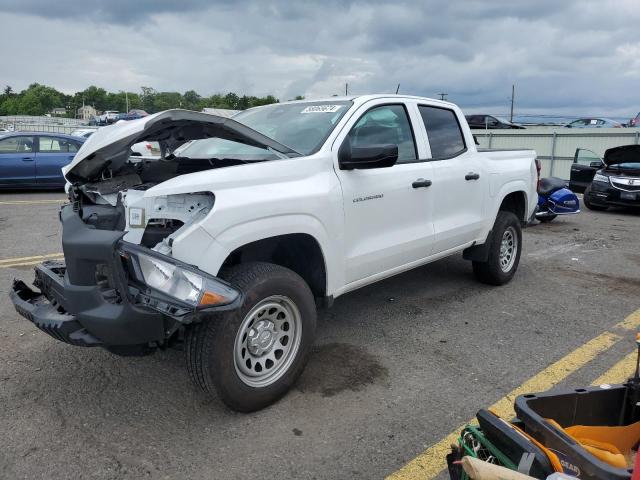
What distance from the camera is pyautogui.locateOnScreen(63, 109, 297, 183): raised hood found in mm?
3152

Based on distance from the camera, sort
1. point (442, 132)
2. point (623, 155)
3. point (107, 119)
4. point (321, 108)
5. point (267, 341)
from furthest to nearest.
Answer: point (107, 119)
point (623, 155)
point (442, 132)
point (321, 108)
point (267, 341)

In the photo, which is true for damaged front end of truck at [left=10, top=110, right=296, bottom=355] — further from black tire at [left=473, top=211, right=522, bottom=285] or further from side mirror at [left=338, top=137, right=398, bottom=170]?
black tire at [left=473, top=211, right=522, bottom=285]

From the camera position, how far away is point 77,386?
360 cm

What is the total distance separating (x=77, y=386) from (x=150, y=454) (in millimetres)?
1006

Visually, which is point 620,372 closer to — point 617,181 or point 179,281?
point 179,281

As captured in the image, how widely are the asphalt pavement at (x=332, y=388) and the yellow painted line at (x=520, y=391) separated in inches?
1.9

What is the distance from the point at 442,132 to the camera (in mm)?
5168

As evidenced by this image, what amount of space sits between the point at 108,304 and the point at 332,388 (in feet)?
5.14

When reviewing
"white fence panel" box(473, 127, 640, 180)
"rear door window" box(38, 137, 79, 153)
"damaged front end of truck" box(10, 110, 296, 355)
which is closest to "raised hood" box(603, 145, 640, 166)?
"white fence panel" box(473, 127, 640, 180)

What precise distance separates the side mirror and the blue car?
35.0 ft

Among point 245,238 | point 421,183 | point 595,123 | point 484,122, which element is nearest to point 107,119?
point 484,122

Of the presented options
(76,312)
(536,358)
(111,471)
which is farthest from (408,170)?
(111,471)

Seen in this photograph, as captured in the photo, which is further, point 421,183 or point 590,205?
point 590,205

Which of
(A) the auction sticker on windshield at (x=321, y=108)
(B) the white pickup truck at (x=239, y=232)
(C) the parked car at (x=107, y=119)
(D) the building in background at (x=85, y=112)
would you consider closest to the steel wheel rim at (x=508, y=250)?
(B) the white pickup truck at (x=239, y=232)
